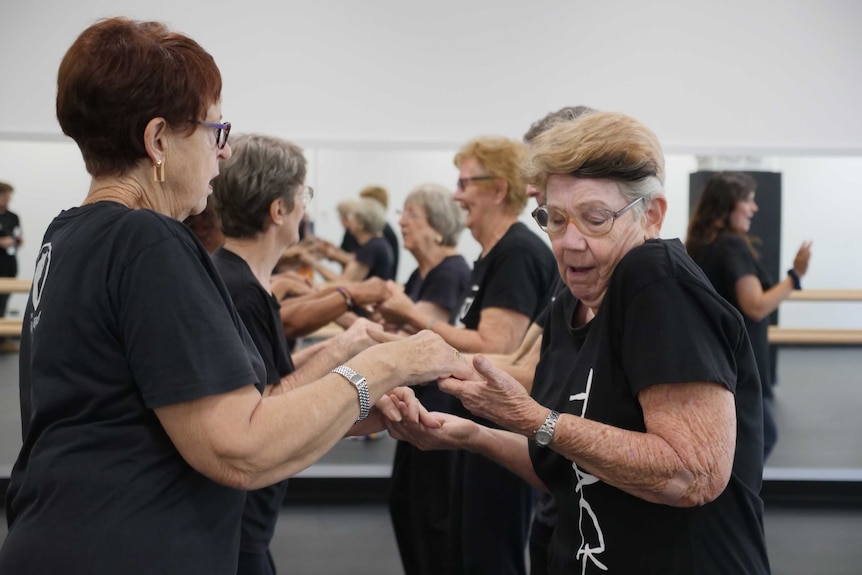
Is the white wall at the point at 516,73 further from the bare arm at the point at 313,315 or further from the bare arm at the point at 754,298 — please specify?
the bare arm at the point at 313,315

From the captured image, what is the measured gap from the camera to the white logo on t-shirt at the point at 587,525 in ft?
4.90

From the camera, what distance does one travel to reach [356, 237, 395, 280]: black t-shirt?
206 inches

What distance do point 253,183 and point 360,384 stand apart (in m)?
1.06

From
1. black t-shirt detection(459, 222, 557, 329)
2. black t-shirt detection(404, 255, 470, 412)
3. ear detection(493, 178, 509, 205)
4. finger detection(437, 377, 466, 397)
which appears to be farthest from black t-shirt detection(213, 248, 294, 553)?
black t-shirt detection(404, 255, 470, 412)

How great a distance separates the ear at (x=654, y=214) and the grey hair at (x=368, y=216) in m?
3.64

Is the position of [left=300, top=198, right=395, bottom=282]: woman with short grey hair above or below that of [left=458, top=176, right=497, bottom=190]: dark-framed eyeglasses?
below

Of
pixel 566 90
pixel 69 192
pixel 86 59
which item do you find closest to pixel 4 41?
pixel 69 192

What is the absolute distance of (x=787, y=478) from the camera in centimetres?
484

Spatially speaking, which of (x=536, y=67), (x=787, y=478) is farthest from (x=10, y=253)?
(x=787, y=478)

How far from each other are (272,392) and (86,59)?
0.97 metres

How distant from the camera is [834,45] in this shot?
4.81 m

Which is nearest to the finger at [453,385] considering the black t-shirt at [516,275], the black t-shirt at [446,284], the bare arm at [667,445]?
the bare arm at [667,445]

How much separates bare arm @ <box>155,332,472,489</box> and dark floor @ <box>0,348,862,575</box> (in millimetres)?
2778

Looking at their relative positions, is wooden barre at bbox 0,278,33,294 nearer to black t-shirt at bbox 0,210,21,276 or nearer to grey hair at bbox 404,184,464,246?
black t-shirt at bbox 0,210,21,276
